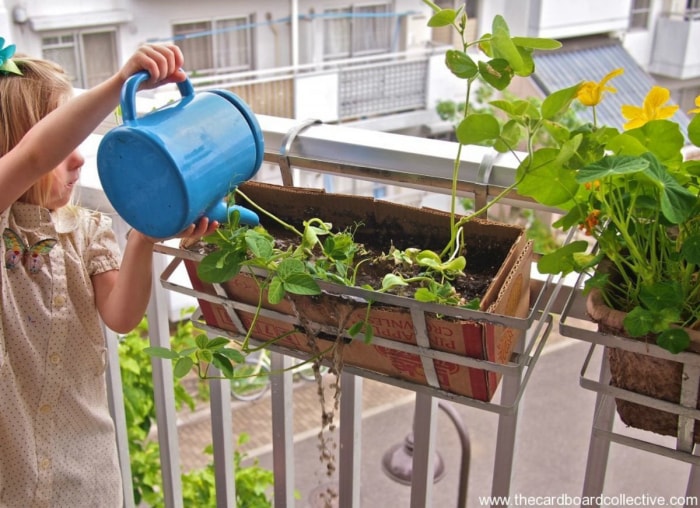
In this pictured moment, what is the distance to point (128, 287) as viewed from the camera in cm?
90

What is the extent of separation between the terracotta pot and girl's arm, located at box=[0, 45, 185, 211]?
0.42m

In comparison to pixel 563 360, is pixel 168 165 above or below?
above

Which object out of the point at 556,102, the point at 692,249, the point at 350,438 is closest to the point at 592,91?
the point at 556,102

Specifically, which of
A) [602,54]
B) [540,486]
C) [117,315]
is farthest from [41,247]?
[602,54]

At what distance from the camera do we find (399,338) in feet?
2.27

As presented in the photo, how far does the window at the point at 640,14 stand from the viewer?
7064 mm

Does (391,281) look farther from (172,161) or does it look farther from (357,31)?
(357,31)

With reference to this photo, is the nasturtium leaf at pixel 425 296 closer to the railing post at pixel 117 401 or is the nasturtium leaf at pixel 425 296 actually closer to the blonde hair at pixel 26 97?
the blonde hair at pixel 26 97

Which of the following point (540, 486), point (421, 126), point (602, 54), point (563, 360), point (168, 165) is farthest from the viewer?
point (602, 54)

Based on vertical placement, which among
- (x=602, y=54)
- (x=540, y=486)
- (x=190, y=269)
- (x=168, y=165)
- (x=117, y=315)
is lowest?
(x=540, y=486)

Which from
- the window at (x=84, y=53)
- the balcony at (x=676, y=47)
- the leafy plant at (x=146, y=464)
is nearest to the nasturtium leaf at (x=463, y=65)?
the leafy plant at (x=146, y=464)

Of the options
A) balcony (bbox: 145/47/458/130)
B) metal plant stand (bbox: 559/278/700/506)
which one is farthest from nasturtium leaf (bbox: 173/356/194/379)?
balcony (bbox: 145/47/458/130)

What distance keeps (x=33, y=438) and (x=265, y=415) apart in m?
4.23

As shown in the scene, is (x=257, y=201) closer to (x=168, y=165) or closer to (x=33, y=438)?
(x=168, y=165)
